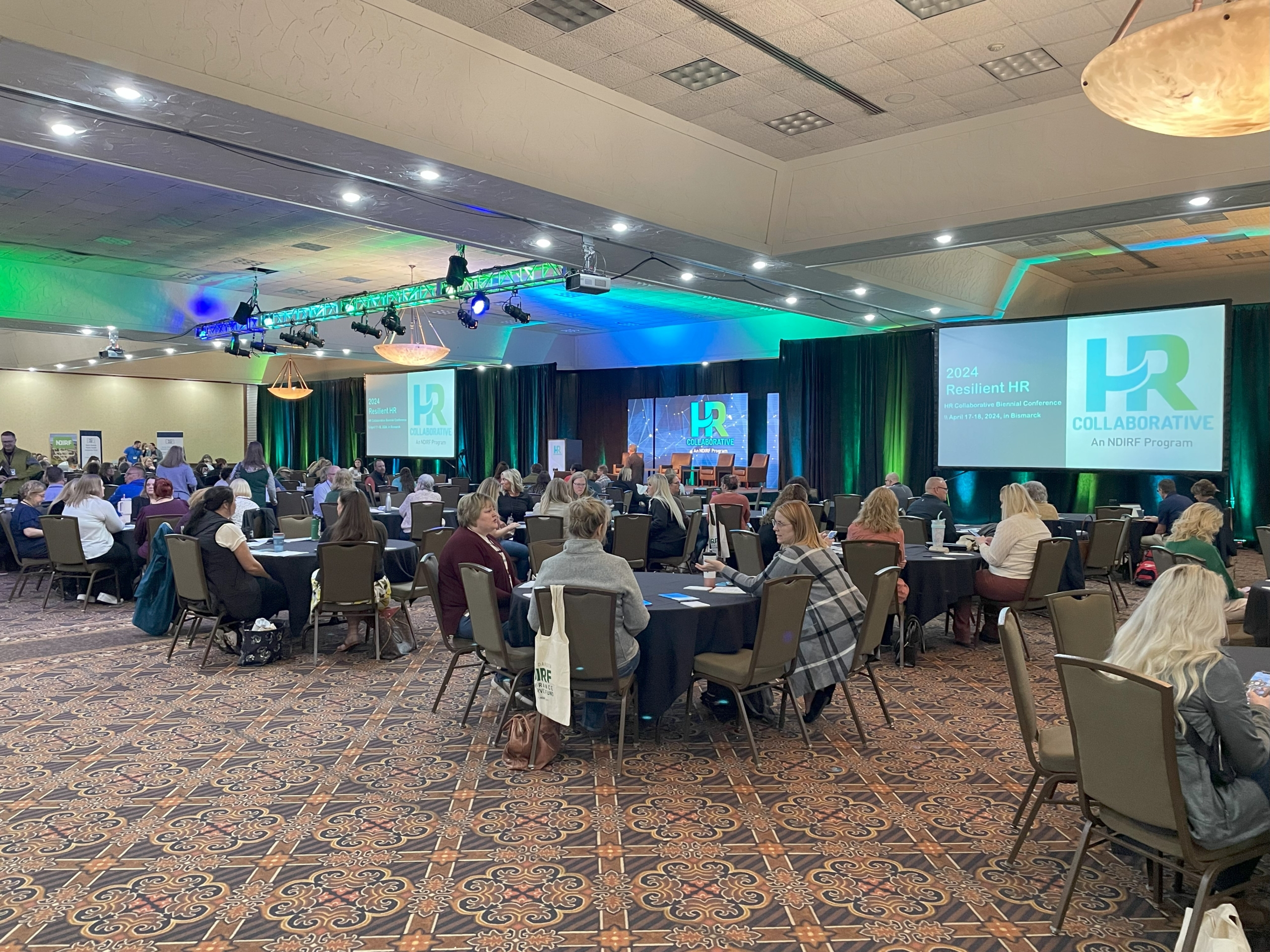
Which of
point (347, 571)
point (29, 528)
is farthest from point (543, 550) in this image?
point (29, 528)

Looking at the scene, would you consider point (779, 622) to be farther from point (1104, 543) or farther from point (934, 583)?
point (1104, 543)

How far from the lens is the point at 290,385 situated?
20391 millimetres

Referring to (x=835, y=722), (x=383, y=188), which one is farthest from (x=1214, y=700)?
(x=383, y=188)

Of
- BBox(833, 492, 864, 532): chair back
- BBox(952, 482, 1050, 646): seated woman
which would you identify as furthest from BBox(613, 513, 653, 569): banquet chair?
BBox(833, 492, 864, 532): chair back

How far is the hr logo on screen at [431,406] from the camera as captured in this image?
2184cm

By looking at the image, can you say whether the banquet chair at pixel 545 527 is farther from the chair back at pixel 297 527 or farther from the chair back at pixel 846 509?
the chair back at pixel 846 509

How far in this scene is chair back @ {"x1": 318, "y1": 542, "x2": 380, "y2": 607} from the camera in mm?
6199

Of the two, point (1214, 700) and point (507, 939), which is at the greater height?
point (1214, 700)

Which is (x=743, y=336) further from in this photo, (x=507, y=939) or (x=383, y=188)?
(x=507, y=939)

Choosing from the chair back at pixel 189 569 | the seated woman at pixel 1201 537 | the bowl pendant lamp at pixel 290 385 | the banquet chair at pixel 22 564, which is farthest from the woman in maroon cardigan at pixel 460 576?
the bowl pendant lamp at pixel 290 385

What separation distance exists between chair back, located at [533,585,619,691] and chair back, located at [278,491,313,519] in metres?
8.14

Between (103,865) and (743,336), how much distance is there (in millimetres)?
15592

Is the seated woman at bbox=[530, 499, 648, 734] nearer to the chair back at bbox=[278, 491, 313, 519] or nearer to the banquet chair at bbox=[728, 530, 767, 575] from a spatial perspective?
the banquet chair at bbox=[728, 530, 767, 575]

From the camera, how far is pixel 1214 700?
8.34 ft
